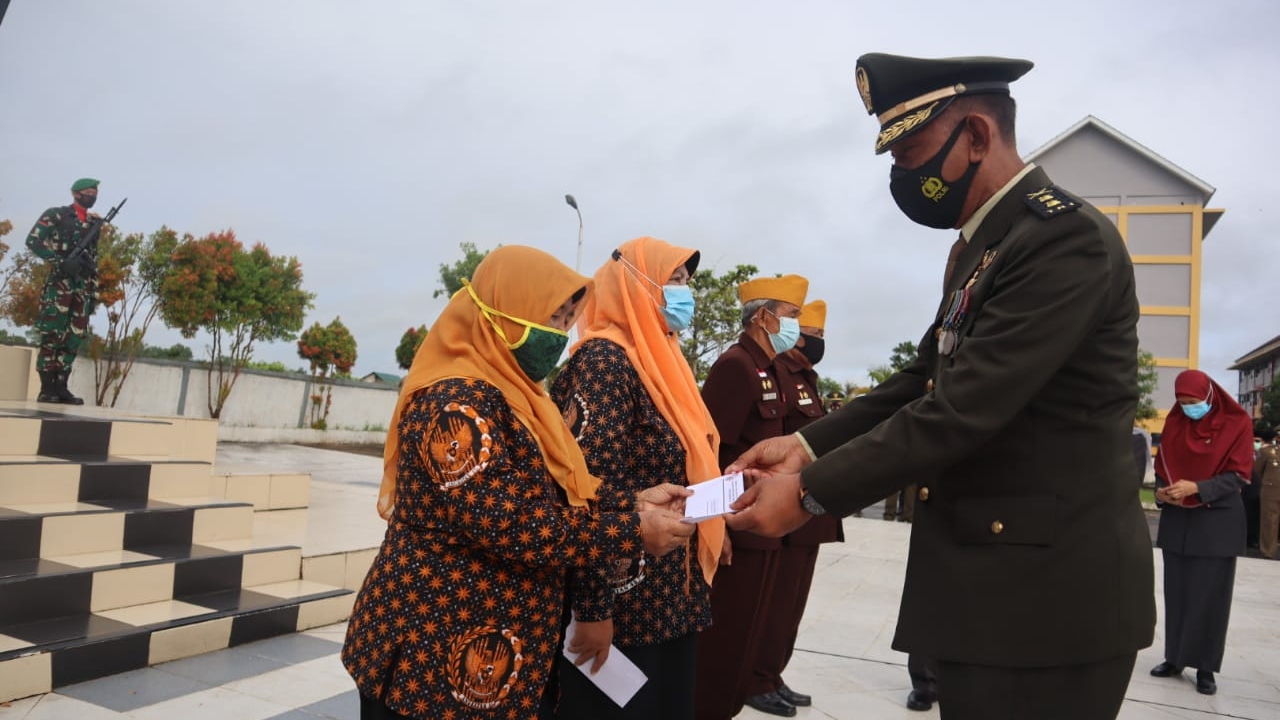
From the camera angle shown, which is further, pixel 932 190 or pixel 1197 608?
pixel 1197 608

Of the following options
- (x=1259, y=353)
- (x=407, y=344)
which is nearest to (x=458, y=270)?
(x=407, y=344)

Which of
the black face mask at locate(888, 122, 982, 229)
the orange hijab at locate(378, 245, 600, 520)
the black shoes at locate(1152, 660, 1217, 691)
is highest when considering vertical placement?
the black face mask at locate(888, 122, 982, 229)

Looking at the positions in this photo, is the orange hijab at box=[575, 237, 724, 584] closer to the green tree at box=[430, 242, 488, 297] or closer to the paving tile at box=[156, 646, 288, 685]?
the paving tile at box=[156, 646, 288, 685]

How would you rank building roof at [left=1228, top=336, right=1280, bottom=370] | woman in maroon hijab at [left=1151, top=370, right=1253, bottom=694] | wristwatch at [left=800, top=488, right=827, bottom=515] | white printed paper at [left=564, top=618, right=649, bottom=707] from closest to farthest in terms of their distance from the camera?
wristwatch at [left=800, top=488, right=827, bottom=515]
white printed paper at [left=564, top=618, right=649, bottom=707]
woman in maroon hijab at [left=1151, top=370, right=1253, bottom=694]
building roof at [left=1228, top=336, right=1280, bottom=370]

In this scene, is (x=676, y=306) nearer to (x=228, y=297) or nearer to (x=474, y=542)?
(x=474, y=542)

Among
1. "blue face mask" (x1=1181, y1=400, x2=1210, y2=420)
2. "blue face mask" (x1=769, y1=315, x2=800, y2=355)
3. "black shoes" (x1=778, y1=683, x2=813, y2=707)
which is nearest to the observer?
"black shoes" (x1=778, y1=683, x2=813, y2=707)

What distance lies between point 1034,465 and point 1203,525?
4597 mm

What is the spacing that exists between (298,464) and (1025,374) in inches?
442

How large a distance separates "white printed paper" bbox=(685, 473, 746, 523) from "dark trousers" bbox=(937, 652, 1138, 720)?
626mm

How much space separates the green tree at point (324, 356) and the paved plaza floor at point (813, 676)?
1483cm

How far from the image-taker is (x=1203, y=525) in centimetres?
508

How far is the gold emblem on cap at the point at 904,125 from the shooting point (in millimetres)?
1694

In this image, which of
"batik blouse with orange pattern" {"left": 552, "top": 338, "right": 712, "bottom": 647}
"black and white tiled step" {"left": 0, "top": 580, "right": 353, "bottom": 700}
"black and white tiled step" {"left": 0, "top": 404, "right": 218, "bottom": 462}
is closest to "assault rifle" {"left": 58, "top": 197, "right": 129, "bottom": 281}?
"black and white tiled step" {"left": 0, "top": 404, "right": 218, "bottom": 462}

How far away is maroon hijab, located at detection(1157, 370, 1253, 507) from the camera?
5.05 metres
